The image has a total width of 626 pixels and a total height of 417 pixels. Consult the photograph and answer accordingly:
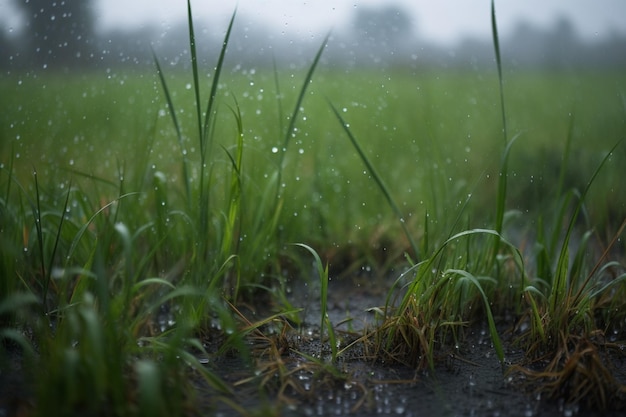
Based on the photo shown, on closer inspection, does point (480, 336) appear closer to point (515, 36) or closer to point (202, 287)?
point (202, 287)

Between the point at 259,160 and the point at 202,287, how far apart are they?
1.78 ft

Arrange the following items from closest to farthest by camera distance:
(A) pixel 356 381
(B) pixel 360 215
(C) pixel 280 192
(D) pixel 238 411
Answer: (D) pixel 238 411 < (A) pixel 356 381 < (C) pixel 280 192 < (B) pixel 360 215

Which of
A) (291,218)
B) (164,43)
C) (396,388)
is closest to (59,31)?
(164,43)

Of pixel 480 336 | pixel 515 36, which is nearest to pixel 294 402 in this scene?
pixel 480 336

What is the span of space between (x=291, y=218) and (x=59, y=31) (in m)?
0.81

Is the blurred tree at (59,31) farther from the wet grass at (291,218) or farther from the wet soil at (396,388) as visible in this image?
the wet soil at (396,388)

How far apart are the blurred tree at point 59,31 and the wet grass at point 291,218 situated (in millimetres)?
59

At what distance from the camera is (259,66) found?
175cm

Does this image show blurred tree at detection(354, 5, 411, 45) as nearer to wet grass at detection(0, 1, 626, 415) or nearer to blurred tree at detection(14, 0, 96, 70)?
wet grass at detection(0, 1, 626, 415)

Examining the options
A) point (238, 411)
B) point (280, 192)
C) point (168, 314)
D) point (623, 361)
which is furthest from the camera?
point (280, 192)

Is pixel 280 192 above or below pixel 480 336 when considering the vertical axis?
above

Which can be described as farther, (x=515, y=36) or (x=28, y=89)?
(x=515, y=36)

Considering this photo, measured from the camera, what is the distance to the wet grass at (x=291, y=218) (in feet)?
3.92

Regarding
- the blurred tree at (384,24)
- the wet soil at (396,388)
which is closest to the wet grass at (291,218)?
the wet soil at (396,388)
